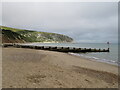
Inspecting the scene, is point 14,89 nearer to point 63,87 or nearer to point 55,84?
point 55,84

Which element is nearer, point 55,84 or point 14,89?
point 14,89

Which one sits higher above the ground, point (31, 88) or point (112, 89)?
point (31, 88)

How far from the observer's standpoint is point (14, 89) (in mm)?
4680

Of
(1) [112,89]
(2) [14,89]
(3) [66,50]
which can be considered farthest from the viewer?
(3) [66,50]

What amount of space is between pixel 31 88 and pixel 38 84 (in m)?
0.56

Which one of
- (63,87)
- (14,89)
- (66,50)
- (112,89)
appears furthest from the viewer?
(66,50)

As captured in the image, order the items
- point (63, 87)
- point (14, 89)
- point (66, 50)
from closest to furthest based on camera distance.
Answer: point (14, 89) < point (63, 87) < point (66, 50)

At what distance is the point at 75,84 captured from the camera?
5.71 m

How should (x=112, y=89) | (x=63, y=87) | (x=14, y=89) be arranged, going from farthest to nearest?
(x=112, y=89) < (x=63, y=87) < (x=14, y=89)

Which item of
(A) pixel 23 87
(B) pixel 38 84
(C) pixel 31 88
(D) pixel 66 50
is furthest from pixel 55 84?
(D) pixel 66 50

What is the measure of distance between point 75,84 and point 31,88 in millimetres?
2464

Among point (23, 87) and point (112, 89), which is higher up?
point (23, 87)

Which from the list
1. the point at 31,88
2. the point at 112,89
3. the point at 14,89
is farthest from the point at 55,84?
the point at 112,89

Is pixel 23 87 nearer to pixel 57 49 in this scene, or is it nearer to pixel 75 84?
pixel 75 84
